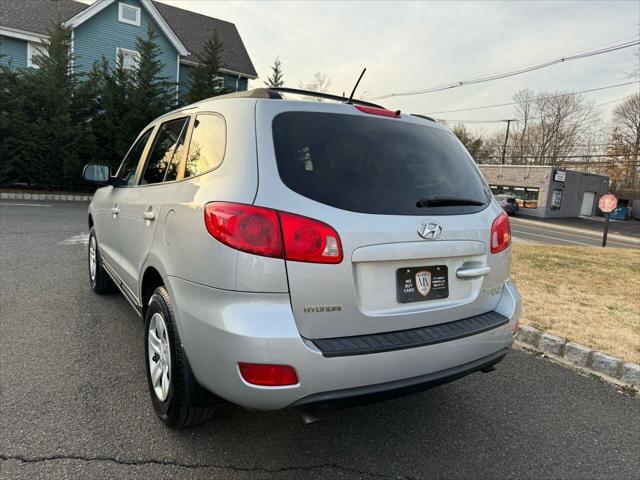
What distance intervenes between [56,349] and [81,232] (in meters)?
6.21

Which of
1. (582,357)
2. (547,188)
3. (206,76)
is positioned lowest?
(582,357)

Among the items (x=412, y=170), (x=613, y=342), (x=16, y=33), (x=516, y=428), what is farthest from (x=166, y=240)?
(x=16, y=33)

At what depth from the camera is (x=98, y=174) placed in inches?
163

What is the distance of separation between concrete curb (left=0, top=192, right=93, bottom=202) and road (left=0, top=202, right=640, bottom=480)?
42.4 feet

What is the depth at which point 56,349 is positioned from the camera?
342 centimetres

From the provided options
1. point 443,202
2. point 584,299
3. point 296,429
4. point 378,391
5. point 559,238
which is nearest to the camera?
point 378,391

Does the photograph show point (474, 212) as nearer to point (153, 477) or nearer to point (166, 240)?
point (166, 240)

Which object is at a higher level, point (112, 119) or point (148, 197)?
point (112, 119)

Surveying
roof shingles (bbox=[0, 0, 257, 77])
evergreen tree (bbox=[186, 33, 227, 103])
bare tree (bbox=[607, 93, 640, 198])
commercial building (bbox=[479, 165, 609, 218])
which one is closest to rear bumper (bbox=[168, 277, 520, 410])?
evergreen tree (bbox=[186, 33, 227, 103])

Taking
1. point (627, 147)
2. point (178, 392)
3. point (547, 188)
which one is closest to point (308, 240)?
point (178, 392)

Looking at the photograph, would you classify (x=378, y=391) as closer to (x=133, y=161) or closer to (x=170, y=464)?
(x=170, y=464)

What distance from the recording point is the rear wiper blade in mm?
2252

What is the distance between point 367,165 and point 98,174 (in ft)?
9.87

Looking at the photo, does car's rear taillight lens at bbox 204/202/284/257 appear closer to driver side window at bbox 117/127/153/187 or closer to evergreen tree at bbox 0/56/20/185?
driver side window at bbox 117/127/153/187
